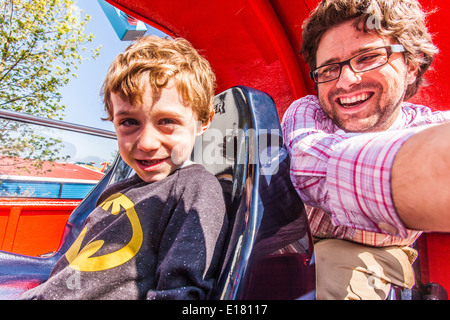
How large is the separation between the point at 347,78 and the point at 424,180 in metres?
0.55

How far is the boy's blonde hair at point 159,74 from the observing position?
0.70 m

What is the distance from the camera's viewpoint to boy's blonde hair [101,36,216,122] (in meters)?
0.70

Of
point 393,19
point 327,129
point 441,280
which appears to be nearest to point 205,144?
point 327,129

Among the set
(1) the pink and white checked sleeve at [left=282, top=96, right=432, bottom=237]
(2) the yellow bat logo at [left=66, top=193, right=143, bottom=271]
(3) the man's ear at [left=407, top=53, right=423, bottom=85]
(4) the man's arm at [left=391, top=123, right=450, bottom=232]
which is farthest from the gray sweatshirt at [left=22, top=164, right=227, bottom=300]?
(3) the man's ear at [left=407, top=53, right=423, bottom=85]

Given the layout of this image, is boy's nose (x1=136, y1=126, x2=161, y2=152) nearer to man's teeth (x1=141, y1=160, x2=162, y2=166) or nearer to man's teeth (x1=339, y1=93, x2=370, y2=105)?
man's teeth (x1=141, y1=160, x2=162, y2=166)

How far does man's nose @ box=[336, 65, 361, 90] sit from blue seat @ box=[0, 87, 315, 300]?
285 millimetres

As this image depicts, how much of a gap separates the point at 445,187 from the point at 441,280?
110 centimetres

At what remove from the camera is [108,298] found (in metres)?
0.54

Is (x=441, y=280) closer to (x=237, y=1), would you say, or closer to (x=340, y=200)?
(x=340, y=200)

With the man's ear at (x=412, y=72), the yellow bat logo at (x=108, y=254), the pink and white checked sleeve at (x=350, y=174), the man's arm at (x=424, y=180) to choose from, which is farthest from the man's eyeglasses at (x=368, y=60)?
the yellow bat logo at (x=108, y=254)

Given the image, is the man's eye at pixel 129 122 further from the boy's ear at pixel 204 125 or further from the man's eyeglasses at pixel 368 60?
the man's eyeglasses at pixel 368 60

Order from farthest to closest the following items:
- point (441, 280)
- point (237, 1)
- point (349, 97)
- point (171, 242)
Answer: point (237, 1)
point (441, 280)
point (349, 97)
point (171, 242)

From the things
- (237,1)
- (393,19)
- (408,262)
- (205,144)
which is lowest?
(408,262)
